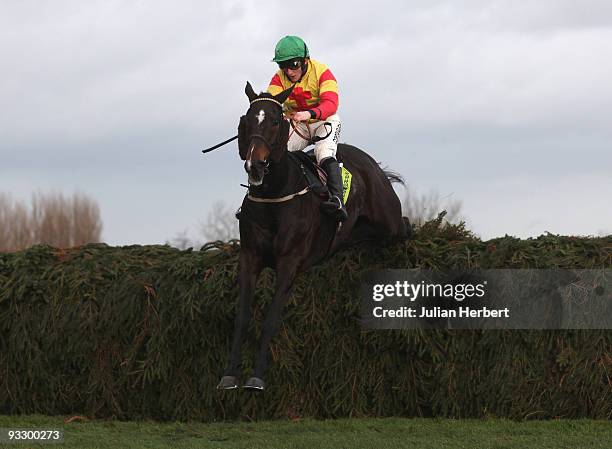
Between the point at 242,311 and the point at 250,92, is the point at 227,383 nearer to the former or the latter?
the point at 242,311

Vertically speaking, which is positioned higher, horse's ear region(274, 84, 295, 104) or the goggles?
the goggles

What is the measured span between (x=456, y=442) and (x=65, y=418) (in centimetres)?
405

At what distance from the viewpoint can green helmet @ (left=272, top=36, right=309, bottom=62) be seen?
7426mm

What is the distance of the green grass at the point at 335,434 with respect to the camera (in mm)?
7547

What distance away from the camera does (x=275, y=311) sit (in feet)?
22.6

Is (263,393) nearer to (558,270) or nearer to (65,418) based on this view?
(65,418)

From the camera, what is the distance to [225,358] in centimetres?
900

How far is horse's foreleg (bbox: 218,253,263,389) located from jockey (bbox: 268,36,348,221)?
34.2 inches

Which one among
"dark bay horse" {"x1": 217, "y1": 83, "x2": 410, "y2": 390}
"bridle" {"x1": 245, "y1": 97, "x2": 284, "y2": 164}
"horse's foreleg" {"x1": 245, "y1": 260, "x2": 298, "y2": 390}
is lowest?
"horse's foreleg" {"x1": 245, "y1": 260, "x2": 298, "y2": 390}

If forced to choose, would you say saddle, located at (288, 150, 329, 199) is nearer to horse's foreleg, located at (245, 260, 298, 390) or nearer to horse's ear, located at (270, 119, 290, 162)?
horse's ear, located at (270, 119, 290, 162)

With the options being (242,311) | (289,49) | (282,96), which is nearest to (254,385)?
(242,311)

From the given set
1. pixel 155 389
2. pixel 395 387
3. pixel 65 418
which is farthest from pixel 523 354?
pixel 65 418

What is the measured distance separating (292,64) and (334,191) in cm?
116

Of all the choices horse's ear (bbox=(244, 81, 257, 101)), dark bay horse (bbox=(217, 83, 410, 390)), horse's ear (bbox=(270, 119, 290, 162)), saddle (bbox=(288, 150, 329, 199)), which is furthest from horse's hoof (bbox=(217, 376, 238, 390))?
horse's ear (bbox=(244, 81, 257, 101))
